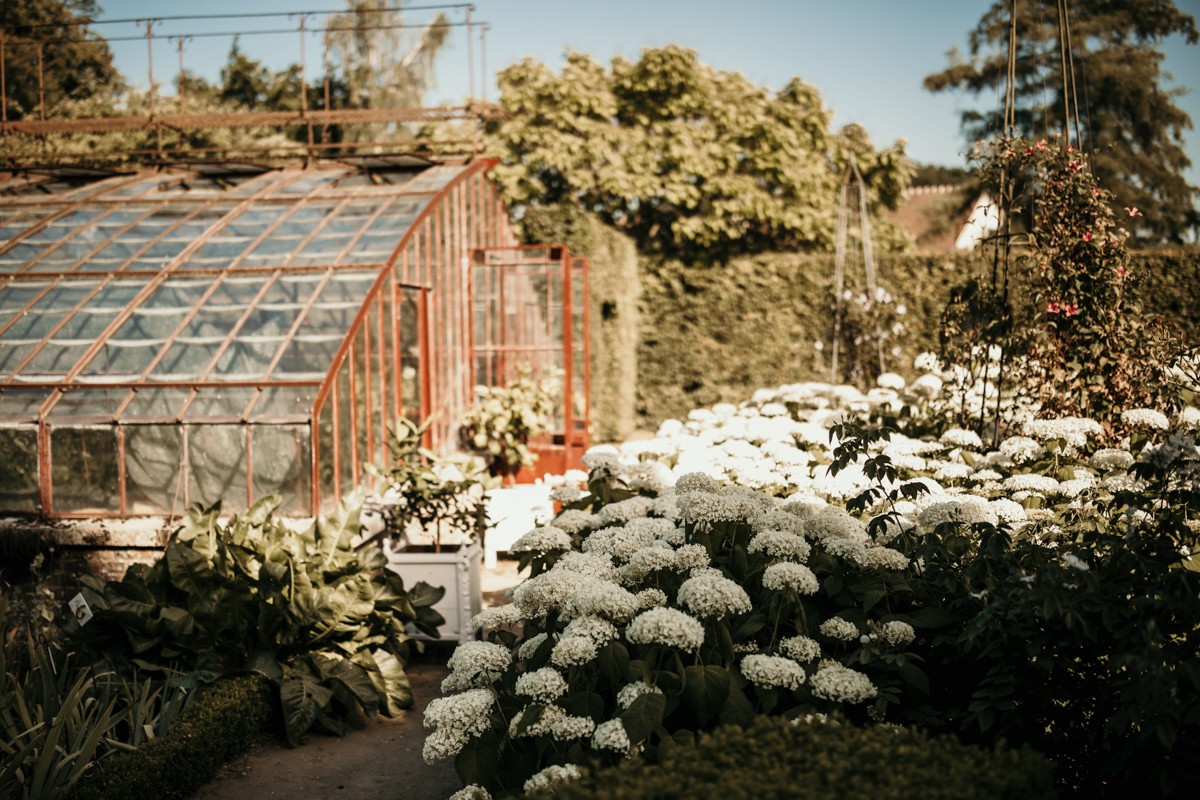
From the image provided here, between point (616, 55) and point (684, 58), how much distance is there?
150cm

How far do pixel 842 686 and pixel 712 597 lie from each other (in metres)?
0.47

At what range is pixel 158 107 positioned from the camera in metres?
20.7

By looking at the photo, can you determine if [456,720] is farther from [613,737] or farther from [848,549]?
[848,549]

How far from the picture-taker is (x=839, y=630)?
314 cm

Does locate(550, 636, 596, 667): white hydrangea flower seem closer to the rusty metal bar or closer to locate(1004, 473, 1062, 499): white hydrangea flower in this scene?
locate(1004, 473, 1062, 499): white hydrangea flower

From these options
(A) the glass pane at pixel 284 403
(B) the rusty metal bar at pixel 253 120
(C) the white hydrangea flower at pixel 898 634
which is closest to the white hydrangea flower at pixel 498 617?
(C) the white hydrangea flower at pixel 898 634

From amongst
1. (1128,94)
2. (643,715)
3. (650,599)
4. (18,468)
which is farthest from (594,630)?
(1128,94)

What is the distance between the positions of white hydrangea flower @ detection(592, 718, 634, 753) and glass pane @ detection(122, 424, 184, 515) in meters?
5.21

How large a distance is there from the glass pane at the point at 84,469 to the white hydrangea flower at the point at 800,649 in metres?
5.65

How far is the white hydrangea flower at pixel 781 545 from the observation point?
3355mm

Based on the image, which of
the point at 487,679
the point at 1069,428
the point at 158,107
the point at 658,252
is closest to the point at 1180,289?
the point at 658,252

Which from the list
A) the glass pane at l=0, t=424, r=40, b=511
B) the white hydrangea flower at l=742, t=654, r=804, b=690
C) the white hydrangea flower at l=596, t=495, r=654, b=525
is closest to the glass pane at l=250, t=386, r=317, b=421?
the glass pane at l=0, t=424, r=40, b=511

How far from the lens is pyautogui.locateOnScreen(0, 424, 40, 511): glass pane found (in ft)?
23.1

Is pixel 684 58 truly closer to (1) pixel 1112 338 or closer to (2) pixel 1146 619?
(1) pixel 1112 338
